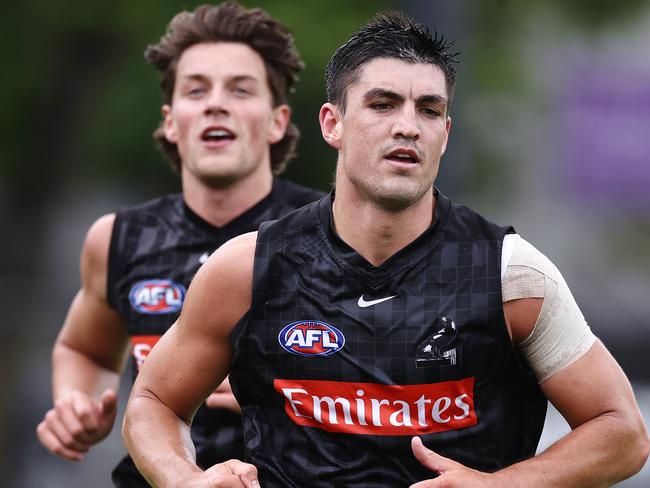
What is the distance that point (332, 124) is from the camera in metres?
4.84

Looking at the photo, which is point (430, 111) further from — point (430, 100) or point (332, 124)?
point (332, 124)

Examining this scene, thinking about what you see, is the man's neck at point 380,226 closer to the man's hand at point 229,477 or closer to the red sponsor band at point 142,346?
the man's hand at point 229,477

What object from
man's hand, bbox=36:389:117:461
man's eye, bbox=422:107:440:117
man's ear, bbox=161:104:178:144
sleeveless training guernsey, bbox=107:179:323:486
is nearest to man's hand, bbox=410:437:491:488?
man's eye, bbox=422:107:440:117

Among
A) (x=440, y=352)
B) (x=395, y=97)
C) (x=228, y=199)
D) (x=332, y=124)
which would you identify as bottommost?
(x=440, y=352)

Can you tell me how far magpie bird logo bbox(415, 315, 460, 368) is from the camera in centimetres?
449

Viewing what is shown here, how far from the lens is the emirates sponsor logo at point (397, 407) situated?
177 inches

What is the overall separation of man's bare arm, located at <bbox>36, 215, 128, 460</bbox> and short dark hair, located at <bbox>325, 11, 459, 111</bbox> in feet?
5.65

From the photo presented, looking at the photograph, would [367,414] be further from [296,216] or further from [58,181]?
[58,181]

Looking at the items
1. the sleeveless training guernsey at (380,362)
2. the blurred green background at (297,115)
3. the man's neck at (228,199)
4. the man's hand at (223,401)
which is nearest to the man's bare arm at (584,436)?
the sleeveless training guernsey at (380,362)

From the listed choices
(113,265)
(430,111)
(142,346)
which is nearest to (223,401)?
(142,346)

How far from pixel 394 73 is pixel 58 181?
38.2ft

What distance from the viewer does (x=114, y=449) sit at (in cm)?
1232

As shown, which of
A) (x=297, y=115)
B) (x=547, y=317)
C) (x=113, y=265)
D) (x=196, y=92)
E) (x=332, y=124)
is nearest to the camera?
(x=547, y=317)

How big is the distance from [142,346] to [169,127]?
1117 millimetres
